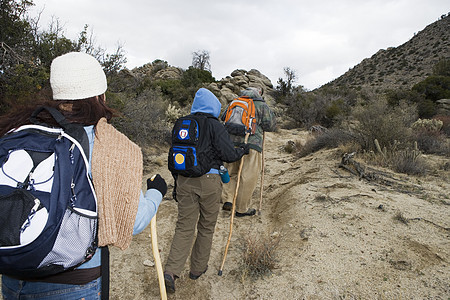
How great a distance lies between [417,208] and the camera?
397 cm

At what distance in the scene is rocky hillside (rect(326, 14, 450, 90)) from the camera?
29.6 metres

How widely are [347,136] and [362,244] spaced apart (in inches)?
193

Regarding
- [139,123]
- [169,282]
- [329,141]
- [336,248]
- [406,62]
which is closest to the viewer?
[169,282]

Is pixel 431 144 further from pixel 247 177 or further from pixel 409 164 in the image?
pixel 247 177

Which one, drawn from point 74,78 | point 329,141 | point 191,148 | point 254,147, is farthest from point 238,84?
point 74,78

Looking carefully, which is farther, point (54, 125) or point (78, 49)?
point (78, 49)

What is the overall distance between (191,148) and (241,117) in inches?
65.4

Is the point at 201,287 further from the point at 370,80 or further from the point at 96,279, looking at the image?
the point at 370,80

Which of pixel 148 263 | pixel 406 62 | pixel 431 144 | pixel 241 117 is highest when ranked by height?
pixel 406 62

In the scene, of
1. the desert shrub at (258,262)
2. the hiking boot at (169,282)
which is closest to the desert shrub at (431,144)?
the desert shrub at (258,262)

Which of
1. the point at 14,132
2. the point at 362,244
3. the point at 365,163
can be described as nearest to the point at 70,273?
the point at 14,132

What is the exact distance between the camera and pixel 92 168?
3.87ft

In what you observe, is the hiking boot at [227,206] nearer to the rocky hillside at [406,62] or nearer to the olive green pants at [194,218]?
the olive green pants at [194,218]

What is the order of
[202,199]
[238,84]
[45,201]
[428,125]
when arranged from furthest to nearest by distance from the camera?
[238,84] → [428,125] → [202,199] → [45,201]
